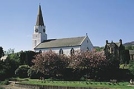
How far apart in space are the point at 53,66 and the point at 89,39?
32.1 meters

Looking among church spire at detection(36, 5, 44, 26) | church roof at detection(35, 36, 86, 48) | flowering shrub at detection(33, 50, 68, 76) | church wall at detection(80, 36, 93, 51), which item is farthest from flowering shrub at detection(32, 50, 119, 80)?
church spire at detection(36, 5, 44, 26)

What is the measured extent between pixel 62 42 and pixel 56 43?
2.55 metres

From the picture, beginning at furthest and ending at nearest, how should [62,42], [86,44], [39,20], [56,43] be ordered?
[39,20] → [56,43] → [62,42] → [86,44]

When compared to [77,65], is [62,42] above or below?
above

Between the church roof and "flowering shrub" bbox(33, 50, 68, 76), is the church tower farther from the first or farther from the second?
"flowering shrub" bbox(33, 50, 68, 76)

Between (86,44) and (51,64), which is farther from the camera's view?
(86,44)

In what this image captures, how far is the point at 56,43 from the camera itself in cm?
10131

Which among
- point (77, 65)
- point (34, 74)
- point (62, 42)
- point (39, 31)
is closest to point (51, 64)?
point (34, 74)

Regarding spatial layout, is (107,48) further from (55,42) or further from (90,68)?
(90,68)

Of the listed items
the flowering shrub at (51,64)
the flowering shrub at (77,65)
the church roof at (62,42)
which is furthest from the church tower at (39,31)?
the flowering shrub at (51,64)

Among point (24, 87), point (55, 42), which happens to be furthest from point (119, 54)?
point (24, 87)

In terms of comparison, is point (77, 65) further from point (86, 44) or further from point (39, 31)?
point (39, 31)

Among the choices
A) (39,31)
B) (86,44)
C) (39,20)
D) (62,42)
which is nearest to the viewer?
(86,44)

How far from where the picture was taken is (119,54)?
89.8 metres
